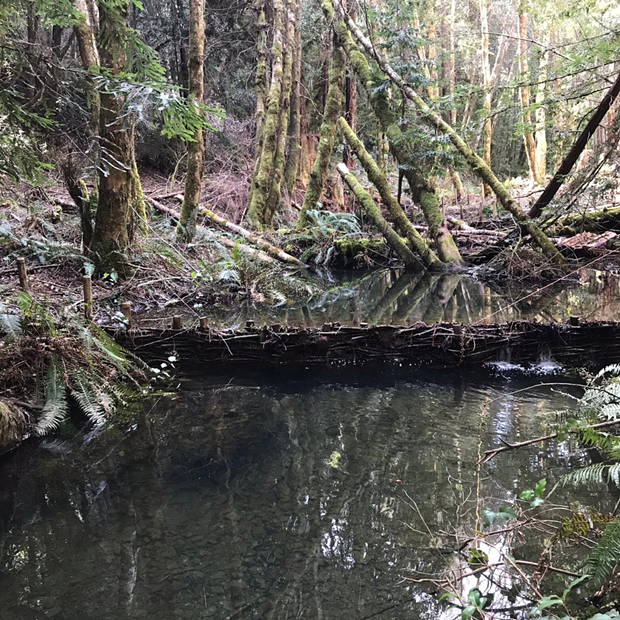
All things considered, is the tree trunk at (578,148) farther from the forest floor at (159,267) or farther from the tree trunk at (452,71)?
the tree trunk at (452,71)

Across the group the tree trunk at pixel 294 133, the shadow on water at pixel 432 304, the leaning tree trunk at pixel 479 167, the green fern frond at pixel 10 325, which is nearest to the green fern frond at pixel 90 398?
the green fern frond at pixel 10 325

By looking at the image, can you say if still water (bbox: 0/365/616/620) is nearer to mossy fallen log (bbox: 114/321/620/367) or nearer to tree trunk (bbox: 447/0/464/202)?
mossy fallen log (bbox: 114/321/620/367)

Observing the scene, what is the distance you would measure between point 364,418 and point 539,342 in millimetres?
2656

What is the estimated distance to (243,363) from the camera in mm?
6012

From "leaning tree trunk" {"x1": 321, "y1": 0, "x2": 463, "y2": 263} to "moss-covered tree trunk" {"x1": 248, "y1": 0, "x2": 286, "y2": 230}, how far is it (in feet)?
4.77

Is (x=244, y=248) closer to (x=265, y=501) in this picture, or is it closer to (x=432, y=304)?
(x=432, y=304)

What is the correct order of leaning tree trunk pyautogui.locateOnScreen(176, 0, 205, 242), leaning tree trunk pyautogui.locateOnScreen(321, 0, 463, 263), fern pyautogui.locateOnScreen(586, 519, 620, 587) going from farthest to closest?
1. leaning tree trunk pyautogui.locateOnScreen(321, 0, 463, 263)
2. leaning tree trunk pyautogui.locateOnScreen(176, 0, 205, 242)
3. fern pyautogui.locateOnScreen(586, 519, 620, 587)

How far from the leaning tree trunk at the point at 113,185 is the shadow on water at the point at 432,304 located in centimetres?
134

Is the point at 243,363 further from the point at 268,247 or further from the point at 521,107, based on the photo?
the point at 521,107

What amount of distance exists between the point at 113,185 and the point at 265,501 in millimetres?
5795

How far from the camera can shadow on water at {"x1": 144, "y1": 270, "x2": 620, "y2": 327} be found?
7863 mm

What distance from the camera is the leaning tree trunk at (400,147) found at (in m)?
11.5

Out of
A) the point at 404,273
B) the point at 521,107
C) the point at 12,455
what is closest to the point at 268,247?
the point at 404,273

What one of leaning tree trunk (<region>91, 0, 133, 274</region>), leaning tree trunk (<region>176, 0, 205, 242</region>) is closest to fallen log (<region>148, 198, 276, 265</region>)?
leaning tree trunk (<region>176, 0, 205, 242</region>)
